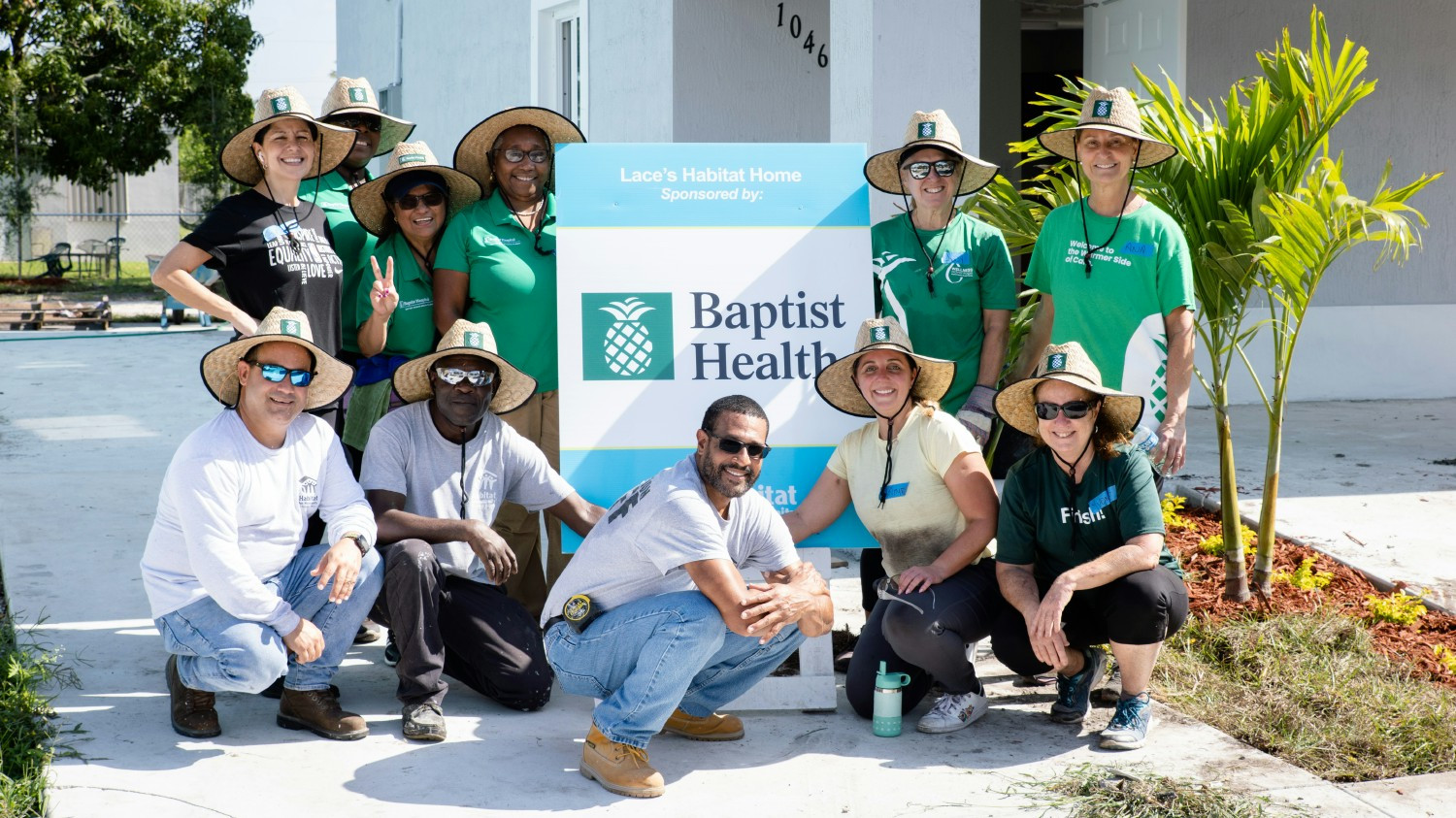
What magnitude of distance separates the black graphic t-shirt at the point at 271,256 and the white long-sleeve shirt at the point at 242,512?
1.90 feet

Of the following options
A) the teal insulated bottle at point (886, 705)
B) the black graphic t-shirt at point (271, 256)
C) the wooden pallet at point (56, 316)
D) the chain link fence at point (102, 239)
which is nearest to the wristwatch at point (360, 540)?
the black graphic t-shirt at point (271, 256)

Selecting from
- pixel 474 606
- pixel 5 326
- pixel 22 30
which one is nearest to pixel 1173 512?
pixel 474 606

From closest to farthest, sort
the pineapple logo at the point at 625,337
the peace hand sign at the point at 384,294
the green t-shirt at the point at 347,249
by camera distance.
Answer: the peace hand sign at the point at 384,294, the pineapple logo at the point at 625,337, the green t-shirt at the point at 347,249

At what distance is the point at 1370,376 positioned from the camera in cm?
1010

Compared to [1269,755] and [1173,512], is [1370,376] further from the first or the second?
[1269,755]

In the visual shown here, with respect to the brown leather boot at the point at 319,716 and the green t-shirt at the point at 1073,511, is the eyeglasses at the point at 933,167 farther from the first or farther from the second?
the brown leather boot at the point at 319,716

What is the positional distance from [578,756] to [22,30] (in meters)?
25.6

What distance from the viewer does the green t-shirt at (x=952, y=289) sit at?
4.94 m

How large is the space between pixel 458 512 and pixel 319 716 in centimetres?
76

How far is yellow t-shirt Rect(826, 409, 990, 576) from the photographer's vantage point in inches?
179

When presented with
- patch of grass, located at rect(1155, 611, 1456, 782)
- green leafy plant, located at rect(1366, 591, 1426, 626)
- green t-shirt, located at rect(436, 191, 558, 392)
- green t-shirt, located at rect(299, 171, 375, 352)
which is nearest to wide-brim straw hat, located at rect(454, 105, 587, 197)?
green t-shirt, located at rect(436, 191, 558, 392)

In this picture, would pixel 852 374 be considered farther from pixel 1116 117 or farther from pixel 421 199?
pixel 421 199

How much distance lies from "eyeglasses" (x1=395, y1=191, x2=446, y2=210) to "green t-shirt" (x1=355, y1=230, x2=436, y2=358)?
0.17 metres

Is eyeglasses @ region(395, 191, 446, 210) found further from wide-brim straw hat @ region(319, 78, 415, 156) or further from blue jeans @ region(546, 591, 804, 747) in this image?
blue jeans @ region(546, 591, 804, 747)
